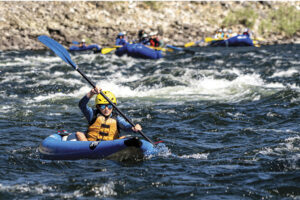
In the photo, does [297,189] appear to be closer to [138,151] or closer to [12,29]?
[138,151]

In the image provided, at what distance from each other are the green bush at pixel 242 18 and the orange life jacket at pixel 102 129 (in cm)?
2568

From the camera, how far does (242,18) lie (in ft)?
103

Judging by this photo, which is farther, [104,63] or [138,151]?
[104,63]

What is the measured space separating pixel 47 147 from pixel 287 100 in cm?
564

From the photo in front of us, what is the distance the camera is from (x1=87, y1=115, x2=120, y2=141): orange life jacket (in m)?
6.40

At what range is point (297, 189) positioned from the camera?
193 inches

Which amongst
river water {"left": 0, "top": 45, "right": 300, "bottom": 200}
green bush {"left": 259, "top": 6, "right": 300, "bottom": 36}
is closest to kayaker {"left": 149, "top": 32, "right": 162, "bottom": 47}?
river water {"left": 0, "top": 45, "right": 300, "bottom": 200}

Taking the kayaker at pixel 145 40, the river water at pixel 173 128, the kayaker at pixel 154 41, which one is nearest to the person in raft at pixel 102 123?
the river water at pixel 173 128

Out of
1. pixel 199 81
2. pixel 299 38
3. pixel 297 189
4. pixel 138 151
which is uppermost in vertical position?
pixel 299 38

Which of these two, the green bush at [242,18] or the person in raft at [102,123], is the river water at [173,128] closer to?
the person in raft at [102,123]

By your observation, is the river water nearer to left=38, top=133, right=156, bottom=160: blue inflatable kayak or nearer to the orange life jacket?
left=38, top=133, right=156, bottom=160: blue inflatable kayak

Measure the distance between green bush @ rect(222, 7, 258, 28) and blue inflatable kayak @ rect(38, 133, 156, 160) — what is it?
26.1 m

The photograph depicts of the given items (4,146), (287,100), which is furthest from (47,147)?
(287,100)

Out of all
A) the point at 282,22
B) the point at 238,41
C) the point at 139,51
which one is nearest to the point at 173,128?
the point at 139,51
